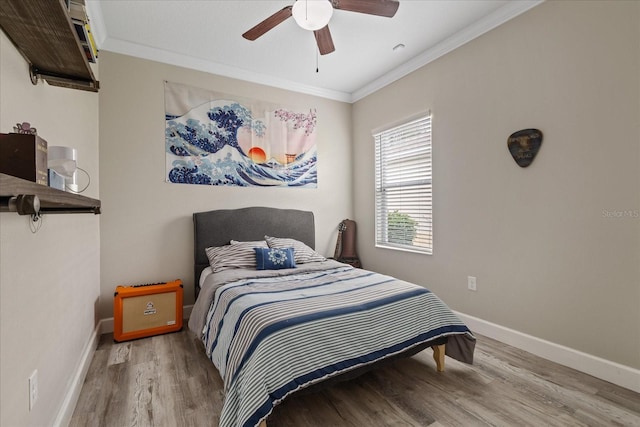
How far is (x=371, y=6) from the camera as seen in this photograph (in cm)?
207

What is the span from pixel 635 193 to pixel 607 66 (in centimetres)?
85

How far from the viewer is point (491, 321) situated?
276 cm

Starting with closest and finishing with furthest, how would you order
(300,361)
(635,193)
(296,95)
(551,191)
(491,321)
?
(300,361)
(635,193)
(551,191)
(491,321)
(296,95)

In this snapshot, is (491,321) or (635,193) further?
(491,321)

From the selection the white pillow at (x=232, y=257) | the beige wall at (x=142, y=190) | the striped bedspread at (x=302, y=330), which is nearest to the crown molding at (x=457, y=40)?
the beige wall at (x=142, y=190)

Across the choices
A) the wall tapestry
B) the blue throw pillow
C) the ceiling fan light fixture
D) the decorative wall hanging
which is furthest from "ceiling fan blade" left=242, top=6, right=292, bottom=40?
the decorative wall hanging

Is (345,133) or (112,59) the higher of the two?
(112,59)

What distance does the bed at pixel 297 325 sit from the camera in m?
1.50

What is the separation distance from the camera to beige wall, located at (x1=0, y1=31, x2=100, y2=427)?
1.06 meters

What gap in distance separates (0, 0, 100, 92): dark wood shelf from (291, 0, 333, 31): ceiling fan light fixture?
129cm

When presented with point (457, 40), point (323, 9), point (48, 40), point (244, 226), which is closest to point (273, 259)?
point (244, 226)

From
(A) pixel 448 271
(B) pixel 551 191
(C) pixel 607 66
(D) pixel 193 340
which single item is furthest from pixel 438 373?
(C) pixel 607 66

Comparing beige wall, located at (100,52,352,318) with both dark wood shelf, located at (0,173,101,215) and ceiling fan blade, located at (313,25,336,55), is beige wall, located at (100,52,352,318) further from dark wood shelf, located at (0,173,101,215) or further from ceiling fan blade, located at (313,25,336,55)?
dark wood shelf, located at (0,173,101,215)

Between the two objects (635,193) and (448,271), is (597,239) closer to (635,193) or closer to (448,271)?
(635,193)
